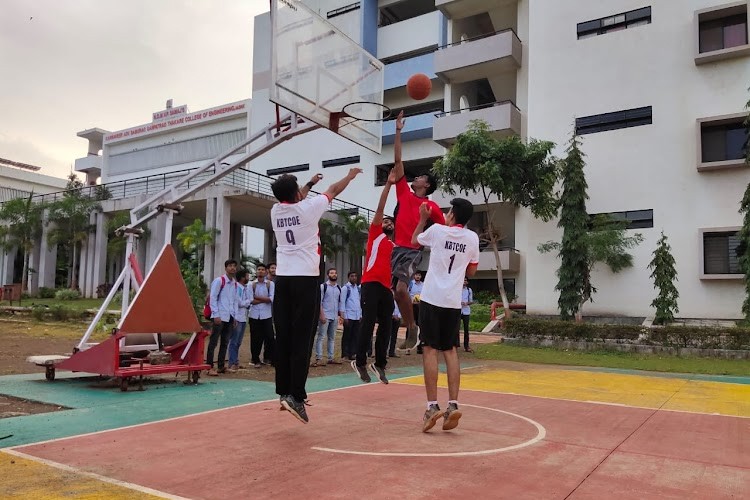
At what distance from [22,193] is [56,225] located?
26206mm

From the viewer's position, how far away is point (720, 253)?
19.3 m

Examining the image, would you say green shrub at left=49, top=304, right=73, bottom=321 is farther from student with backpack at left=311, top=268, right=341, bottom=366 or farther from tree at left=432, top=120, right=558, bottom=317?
tree at left=432, top=120, right=558, bottom=317

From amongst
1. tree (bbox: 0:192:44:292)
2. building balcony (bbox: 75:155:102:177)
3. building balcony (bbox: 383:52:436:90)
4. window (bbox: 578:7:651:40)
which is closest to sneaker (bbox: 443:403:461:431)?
window (bbox: 578:7:651:40)

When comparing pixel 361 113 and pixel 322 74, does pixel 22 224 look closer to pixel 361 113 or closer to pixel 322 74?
pixel 322 74

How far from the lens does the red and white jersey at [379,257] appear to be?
6.04 meters

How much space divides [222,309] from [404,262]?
477 centimetres

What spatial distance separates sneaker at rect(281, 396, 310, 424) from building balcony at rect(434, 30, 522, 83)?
78.4ft

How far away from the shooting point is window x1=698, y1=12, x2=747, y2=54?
19641 mm

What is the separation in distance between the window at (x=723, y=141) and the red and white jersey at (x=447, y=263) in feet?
58.7

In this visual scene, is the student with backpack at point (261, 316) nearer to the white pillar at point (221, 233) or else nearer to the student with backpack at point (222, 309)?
the student with backpack at point (222, 309)

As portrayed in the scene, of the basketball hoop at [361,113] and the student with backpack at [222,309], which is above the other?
the basketball hoop at [361,113]

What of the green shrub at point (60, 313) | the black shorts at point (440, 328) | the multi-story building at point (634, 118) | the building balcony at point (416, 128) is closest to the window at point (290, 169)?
the building balcony at point (416, 128)

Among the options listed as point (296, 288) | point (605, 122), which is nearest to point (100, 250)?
point (605, 122)

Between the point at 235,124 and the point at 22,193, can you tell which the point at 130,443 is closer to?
the point at 235,124
